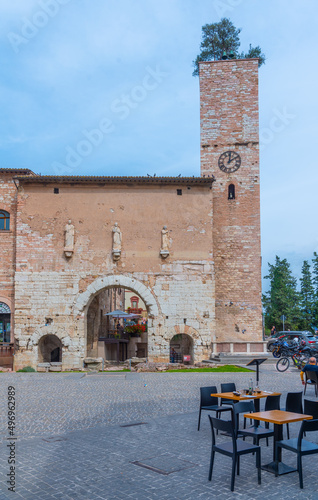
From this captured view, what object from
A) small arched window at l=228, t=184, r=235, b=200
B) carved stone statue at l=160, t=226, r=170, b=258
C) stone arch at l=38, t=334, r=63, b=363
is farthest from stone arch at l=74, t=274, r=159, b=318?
small arched window at l=228, t=184, r=235, b=200

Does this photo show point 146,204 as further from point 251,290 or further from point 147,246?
point 251,290

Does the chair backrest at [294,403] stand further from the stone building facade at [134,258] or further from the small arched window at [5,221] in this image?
the small arched window at [5,221]

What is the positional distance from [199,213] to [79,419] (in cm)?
1606

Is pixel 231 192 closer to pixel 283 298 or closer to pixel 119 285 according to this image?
pixel 119 285

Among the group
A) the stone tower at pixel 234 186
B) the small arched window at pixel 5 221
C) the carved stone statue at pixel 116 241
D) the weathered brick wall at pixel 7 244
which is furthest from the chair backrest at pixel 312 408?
the small arched window at pixel 5 221

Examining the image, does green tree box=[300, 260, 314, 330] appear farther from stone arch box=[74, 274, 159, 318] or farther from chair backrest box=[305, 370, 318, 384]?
chair backrest box=[305, 370, 318, 384]

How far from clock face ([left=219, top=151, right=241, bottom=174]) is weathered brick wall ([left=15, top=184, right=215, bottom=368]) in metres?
2.40

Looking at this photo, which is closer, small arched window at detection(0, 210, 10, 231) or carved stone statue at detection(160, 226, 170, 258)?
carved stone statue at detection(160, 226, 170, 258)

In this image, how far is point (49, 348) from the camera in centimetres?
2608

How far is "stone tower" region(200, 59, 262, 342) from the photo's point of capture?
83.4ft

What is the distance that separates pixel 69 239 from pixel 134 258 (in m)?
3.44

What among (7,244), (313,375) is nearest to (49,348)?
(7,244)

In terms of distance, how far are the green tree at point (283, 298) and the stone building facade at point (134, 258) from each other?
2331 centimetres

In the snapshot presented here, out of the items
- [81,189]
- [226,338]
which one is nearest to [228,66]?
[81,189]
